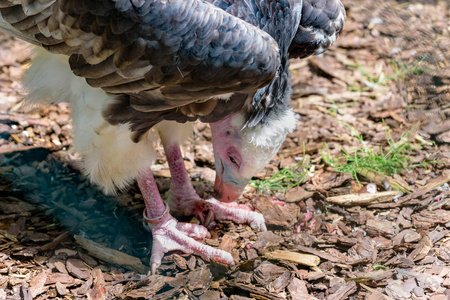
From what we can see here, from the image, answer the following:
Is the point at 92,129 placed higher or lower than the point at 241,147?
higher

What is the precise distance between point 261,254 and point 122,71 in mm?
1623

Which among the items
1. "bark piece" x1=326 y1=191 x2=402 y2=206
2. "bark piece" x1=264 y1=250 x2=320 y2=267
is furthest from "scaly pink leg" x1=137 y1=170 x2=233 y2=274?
"bark piece" x1=326 y1=191 x2=402 y2=206

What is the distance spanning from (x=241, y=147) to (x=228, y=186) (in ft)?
1.16

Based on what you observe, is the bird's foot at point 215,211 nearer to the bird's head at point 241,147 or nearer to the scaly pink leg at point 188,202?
the scaly pink leg at point 188,202

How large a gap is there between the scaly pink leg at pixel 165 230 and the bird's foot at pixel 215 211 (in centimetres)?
21

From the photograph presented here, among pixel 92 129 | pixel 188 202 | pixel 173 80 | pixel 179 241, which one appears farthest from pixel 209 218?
pixel 173 80

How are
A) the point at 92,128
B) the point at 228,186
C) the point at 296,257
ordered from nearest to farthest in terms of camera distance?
the point at 92,128 < the point at 296,257 < the point at 228,186

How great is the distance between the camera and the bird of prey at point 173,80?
3.13 m

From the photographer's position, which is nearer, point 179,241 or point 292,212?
point 179,241

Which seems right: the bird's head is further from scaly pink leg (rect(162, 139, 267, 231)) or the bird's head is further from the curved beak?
scaly pink leg (rect(162, 139, 267, 231))

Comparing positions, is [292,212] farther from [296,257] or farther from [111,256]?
[111,256]

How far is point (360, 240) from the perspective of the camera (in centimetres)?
402

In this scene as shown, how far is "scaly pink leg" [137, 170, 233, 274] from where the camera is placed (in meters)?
3.95

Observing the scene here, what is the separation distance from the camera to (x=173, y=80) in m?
3.23
